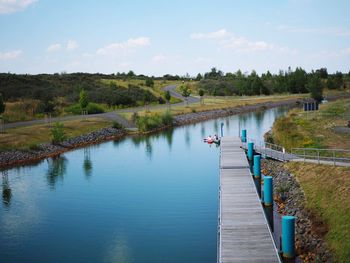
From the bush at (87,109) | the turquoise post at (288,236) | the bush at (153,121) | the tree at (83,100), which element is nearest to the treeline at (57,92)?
the bush at (87,109)

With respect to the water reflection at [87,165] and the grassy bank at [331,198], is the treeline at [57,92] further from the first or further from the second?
the grassy bank at [331,198]

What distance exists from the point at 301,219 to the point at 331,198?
2067 millimetres

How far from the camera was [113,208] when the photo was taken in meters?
32.8

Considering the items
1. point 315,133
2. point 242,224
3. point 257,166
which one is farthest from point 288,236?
point 315,133

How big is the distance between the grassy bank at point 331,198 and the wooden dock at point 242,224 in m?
3.00

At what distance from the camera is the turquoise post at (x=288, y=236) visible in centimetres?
2077

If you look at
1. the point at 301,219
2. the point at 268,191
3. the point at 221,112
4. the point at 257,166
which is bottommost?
the point at 301,219

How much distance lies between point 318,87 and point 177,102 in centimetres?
3751

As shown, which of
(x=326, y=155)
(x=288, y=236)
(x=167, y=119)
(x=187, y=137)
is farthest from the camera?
(x=167, y=119)

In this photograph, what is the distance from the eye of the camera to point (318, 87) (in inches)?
4237

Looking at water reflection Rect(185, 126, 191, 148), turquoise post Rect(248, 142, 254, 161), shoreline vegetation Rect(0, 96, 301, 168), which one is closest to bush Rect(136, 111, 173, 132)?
shoreline vegetation Rect(0, 96, 301, 168)

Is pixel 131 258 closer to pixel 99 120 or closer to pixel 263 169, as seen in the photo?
pixel 263 169

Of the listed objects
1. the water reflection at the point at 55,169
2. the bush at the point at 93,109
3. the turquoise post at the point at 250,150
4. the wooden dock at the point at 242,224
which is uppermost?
the bush at the point at 93,109

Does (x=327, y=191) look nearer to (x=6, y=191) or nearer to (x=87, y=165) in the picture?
(x=6, y=191)
